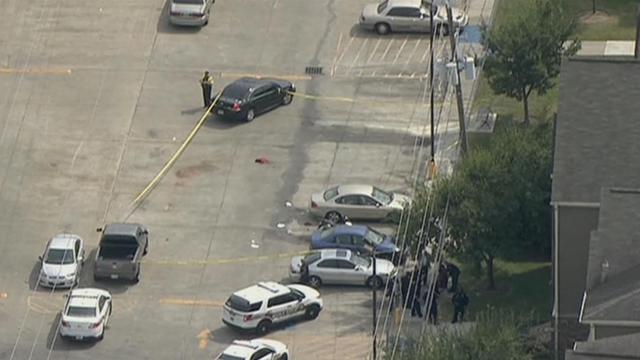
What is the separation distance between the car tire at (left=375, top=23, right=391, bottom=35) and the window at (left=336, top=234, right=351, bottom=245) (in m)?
19.2

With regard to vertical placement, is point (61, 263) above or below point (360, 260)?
below

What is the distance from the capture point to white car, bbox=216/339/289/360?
81750mm

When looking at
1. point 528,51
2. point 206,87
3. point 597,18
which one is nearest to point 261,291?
point 206,87

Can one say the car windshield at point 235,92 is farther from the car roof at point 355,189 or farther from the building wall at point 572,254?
the building wall at point 572,254

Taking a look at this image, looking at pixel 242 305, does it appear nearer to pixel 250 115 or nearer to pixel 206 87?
pixel 250 115

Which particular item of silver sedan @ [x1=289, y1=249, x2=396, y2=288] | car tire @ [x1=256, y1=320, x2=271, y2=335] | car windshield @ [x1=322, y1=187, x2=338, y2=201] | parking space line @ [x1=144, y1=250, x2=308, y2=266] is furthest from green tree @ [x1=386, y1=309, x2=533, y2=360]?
car windshield @ [x1=322, y1=187, x2=338, y2=201]

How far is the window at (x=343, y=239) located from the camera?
89188 mm

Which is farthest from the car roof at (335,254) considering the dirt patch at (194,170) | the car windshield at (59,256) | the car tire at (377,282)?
the dirt patch at (194,170)

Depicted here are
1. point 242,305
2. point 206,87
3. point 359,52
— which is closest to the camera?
point 242,305

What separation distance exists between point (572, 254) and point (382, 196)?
44.7 ft

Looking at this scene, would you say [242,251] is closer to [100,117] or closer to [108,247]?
[108,247]

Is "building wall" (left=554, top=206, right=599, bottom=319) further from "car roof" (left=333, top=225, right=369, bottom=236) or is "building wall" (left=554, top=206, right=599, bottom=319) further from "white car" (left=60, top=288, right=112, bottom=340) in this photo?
"white car" (left=60, top=288, right=112, bottom=340)

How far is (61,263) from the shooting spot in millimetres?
88438

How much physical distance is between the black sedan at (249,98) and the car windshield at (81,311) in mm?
16959
